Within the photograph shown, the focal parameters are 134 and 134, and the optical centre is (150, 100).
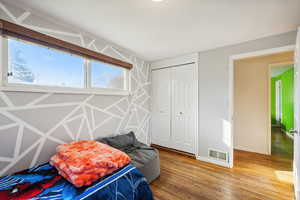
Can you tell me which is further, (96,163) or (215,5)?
(215,5)

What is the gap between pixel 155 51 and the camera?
2.88m

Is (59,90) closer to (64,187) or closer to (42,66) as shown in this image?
(42,66)

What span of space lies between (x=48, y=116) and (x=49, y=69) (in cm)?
63

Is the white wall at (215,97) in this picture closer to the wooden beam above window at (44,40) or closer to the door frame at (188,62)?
the door frame at (188,62)

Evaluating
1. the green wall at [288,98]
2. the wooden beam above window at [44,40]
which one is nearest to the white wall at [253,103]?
the green wall at [288,98]

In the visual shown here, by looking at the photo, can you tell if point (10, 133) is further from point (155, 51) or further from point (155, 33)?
point (155, 51)

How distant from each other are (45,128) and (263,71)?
4404 millimetres

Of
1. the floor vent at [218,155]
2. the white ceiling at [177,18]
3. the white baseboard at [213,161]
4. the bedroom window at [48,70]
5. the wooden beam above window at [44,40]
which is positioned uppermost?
the white ceiling at [177,18]

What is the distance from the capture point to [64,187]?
117 cm

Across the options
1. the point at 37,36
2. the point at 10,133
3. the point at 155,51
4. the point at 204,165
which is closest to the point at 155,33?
the point at 155,51

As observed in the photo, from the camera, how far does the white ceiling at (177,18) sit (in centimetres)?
149

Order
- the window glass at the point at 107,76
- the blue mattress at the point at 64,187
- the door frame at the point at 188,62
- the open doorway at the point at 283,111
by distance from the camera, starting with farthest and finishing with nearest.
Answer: the open doorway at the point at 283,111 < the door frame at the point at 188,62 < the window glass at the point at 107,76 < the blue mattress at the point at 64,187

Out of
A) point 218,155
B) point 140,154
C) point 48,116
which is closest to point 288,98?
point 218,155

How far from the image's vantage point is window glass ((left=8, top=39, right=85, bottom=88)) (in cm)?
154
